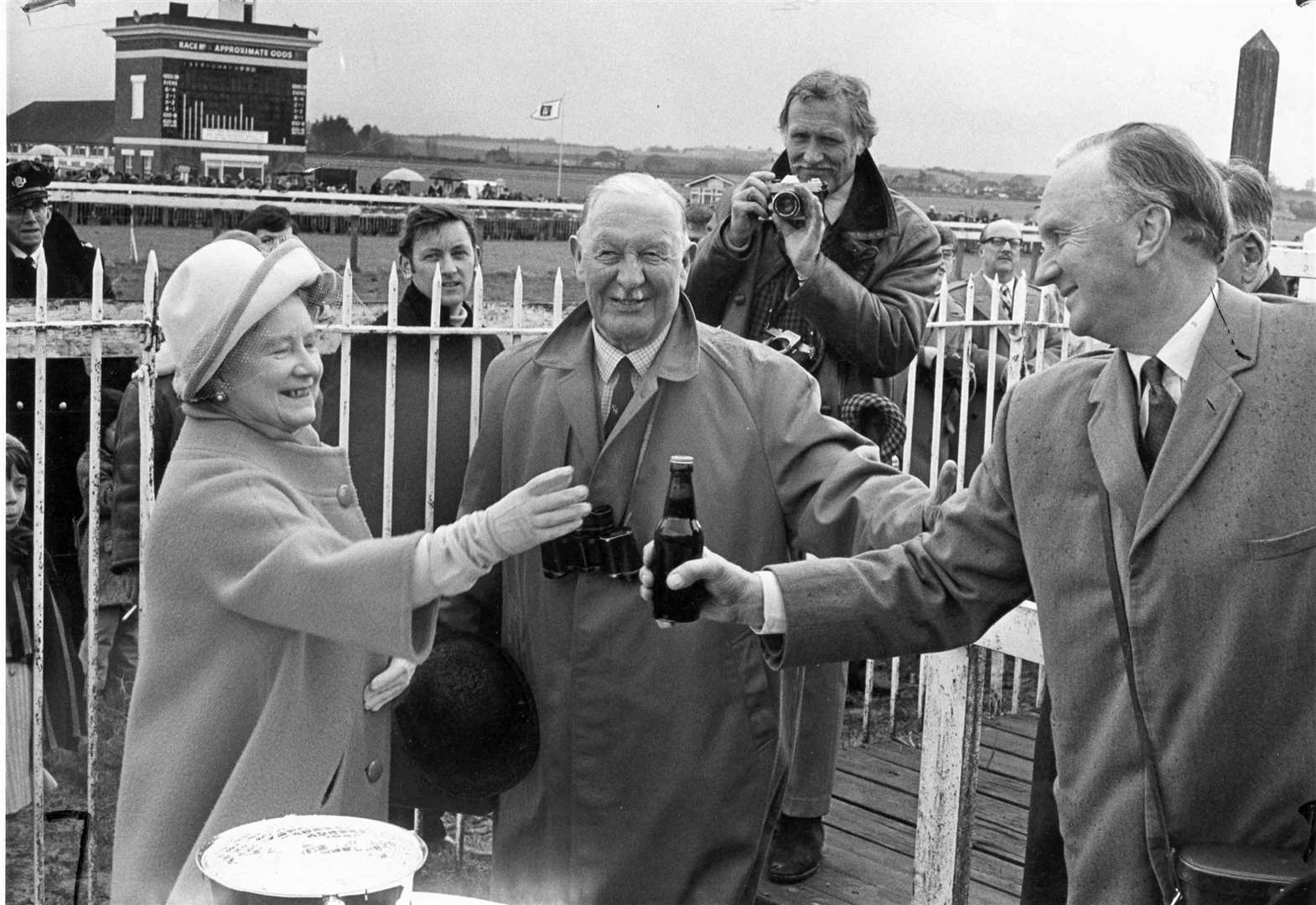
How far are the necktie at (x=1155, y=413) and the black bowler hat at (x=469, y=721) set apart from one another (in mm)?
1506

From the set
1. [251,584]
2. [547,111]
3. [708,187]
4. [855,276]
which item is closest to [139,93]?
[547,111]

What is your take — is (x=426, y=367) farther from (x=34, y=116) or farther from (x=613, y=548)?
(x=34, y=116)

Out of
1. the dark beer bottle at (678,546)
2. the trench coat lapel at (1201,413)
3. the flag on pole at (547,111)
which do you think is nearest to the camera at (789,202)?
the dark beer bottle at (678,546)

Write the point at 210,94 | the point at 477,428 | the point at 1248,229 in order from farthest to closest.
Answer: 1. the point at 210,94
2. the point at 477,428
3. the point at 1248,229

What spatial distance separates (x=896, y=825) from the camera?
4863 millimetres

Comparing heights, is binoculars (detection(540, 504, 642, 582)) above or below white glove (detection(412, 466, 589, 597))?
below

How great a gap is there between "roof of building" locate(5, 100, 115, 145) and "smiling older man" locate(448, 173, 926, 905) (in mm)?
4995

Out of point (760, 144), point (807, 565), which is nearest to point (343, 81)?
point (760, 144)

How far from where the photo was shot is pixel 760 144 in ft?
33.0

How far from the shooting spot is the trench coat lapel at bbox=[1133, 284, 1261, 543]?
6.95 feet

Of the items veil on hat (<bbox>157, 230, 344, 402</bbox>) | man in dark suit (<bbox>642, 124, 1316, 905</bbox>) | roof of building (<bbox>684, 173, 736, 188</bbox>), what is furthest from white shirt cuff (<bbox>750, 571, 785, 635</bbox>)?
roof of building (<bbox>684, 173, 736, 188</bbox>)

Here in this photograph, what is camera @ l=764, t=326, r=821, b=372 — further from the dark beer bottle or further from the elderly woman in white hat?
the elderly woman in white hat

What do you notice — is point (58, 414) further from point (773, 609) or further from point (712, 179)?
point (712, 179)

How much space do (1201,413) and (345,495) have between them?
1599 mm
